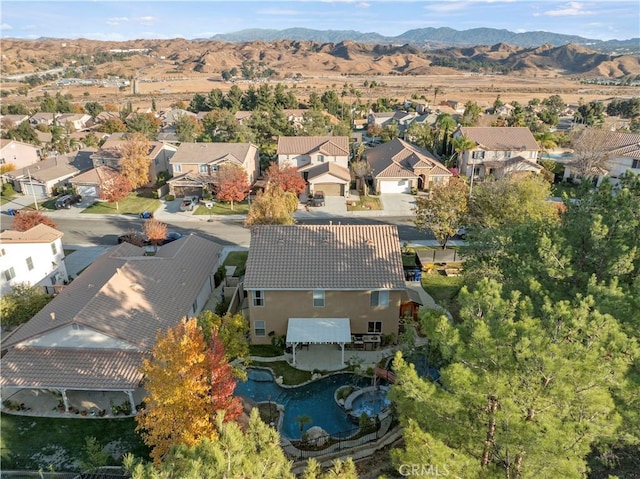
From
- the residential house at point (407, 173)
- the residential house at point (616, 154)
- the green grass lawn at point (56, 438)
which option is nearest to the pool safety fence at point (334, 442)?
the green grass lawn at point (56, 438)

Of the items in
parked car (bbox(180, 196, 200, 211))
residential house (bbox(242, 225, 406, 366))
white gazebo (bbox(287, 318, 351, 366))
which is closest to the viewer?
white gazebo (bbox(287, 318, 351, 366))

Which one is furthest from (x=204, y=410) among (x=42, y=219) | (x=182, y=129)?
(x=182, y=129)

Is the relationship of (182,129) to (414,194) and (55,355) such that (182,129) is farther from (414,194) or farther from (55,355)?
(55,355)

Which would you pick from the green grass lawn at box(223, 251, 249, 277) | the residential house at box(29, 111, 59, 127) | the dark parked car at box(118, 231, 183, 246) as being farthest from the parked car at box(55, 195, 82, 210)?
the residential house at box(29, 111, 59, 127)

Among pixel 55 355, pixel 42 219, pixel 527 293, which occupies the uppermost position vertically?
pixel 527 293

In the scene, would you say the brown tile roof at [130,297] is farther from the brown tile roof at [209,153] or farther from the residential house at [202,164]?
the brown tile roof at [209,153]

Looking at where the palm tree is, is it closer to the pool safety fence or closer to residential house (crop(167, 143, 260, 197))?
residential house (crop(167, 143, 260, 197))
